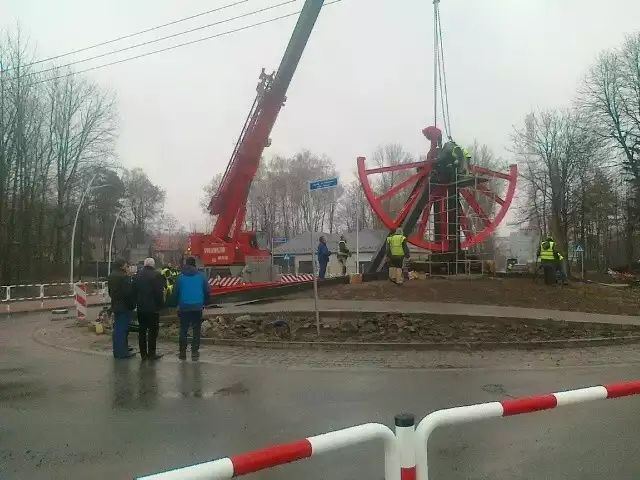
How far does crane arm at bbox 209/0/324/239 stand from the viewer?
20.2 meters

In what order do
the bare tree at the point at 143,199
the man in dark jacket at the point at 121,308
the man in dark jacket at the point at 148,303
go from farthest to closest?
the bare tree at the point at 143,199, the man in dark jacket at the point at 121,308, the man in dark jacket at the point at 148,303

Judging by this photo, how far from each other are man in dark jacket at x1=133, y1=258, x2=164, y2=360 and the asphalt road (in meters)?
0.70

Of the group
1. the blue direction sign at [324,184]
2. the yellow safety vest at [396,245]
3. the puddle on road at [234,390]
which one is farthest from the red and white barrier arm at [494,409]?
the yellow safety vest at [396,245]

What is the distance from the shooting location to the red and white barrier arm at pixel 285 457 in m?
2.31

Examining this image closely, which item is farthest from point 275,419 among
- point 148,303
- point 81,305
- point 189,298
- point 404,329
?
point 81,305

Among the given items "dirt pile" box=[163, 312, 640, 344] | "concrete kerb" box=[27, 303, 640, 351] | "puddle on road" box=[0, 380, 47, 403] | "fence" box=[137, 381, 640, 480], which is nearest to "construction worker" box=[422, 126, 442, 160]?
"dirt pile" box=[163, 312, 640, 344]

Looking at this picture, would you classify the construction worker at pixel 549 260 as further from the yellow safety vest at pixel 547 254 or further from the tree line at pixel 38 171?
the tree line at pixel 38 171

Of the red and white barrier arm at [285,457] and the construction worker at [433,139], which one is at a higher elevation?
the construction worker at [433,139]

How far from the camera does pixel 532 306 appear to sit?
16.2 metres

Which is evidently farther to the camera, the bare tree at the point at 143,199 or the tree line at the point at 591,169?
the bare tree at the point at 143,199

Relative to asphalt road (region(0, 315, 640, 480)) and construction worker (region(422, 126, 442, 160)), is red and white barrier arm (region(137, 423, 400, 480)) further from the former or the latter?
construction worker (region(422, 126, 442, 160))

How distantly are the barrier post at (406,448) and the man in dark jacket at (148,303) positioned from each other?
27.7 feet

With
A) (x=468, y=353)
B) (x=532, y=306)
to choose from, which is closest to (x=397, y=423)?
(x=468, y=353)

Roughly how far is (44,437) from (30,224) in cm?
4146
